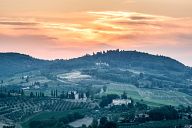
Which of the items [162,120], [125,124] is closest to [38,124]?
[125,124]

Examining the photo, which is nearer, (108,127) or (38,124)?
(108,127)

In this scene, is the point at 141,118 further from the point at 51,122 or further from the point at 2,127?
the point at 2,127

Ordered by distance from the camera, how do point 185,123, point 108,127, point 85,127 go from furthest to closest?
point 185,123
point 85,127
point 108,127

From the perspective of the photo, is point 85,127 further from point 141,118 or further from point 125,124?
point 141,118

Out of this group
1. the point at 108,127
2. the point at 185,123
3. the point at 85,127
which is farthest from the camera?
the point at 185,123

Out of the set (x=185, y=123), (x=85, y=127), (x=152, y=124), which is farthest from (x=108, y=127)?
(x=185, y=123)

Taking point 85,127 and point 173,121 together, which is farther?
point 173,121

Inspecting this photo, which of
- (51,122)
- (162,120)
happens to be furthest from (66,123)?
(162,120)
